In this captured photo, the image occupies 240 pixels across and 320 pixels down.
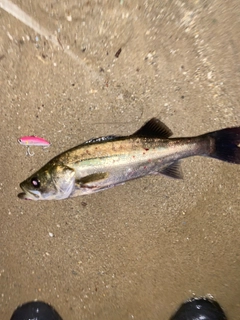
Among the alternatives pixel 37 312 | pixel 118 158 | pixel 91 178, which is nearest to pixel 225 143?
pixel 118 158

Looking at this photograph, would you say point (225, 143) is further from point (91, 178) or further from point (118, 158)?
point (91, 178)

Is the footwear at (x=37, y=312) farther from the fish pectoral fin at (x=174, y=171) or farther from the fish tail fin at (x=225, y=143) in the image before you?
the fish tail fin at (x=225, y=143)

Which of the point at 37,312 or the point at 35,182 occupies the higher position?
the point at 35,182

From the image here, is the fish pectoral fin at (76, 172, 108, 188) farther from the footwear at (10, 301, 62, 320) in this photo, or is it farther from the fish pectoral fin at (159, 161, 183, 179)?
the footwear at (10, 301, 62, 320)

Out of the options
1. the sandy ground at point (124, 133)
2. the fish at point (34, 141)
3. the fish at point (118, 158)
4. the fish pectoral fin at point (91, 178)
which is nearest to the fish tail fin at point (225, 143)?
the fish at point (118, 158)

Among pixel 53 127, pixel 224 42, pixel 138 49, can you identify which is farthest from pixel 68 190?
pixel 224 42

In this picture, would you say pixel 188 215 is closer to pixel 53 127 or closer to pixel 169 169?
pixel 169 169
